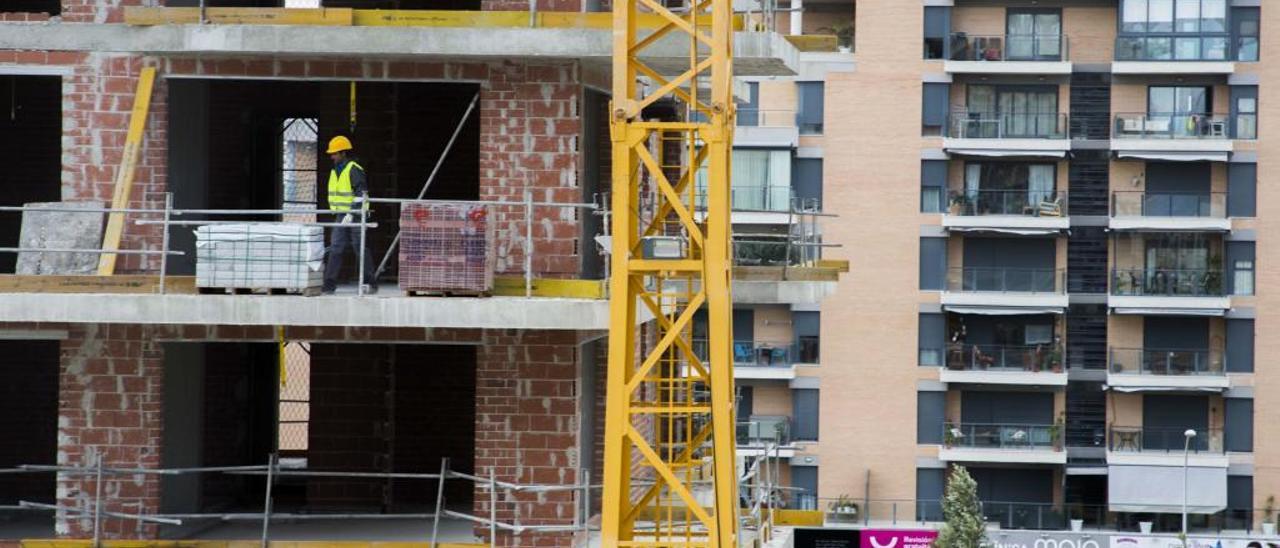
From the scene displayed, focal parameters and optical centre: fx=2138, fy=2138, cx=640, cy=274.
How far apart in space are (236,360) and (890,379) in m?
37.9

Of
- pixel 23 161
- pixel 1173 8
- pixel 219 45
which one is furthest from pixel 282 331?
pixel 1173 8

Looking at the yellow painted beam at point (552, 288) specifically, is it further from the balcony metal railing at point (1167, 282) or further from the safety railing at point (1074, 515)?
the balcony metal railing at point (1167, 282)

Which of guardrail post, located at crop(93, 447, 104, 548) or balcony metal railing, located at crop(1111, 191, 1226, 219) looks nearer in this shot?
guardrail post, located at crop(93, 447, 104, 548)

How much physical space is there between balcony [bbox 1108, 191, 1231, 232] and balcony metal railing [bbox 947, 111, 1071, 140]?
275cm

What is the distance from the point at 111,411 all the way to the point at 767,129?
4359 cm

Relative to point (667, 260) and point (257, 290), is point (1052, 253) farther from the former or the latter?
point (257, 290)

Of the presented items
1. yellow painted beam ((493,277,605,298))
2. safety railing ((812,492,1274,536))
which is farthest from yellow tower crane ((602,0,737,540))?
safety railing ((812,492,1274,536))

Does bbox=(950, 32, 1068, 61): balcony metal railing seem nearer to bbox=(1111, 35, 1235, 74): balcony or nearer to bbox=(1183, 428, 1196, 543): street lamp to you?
bbox=(1111, 35, 1235, 74): balcony

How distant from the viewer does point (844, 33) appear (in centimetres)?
6694

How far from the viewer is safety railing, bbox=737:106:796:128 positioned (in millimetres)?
67188

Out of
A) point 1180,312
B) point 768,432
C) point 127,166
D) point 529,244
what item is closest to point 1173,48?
point 1180,312

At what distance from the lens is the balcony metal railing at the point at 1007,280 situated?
219 ft

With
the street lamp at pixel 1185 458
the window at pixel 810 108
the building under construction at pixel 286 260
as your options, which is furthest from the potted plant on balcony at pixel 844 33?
the building under construction at pixel 286 260

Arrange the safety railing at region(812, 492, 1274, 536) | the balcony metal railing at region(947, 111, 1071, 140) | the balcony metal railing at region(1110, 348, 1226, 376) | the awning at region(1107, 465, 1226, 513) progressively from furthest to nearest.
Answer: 1. the balcony metal railing at region(947, 111, 1071, 140)
2. the balcony metal railing at region(1110, 348, 1226, 376)
3. the awning at region(1107, 465, 1226, 513)
4. the safety railing at region(812, 492, 1274, 536)
